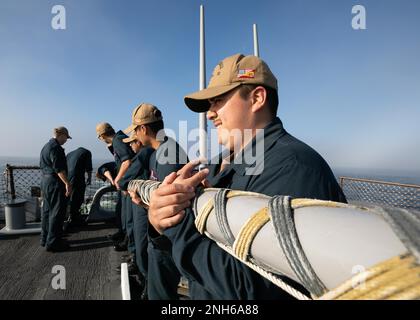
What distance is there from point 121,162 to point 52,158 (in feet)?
4.90

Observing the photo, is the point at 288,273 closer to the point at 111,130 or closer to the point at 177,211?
the point at 177,211

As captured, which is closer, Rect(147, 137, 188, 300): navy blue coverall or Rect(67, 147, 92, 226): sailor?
Rect(147, 137, 188, 300): navy blue coverall

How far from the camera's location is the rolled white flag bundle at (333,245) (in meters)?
0.38

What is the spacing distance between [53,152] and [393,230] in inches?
216

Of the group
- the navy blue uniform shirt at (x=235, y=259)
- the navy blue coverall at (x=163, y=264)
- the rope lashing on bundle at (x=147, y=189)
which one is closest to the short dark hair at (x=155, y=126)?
the navy blue coverall at (x=163, y=264)

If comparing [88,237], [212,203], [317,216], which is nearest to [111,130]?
[88,237]

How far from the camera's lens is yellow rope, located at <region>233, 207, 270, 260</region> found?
1.96ft

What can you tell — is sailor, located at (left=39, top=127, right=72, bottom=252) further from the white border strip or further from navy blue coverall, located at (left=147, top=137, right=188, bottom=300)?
navy blue coverall, located at (left=147, top=137, right=188, bottom=300)

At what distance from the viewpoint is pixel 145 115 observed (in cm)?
333

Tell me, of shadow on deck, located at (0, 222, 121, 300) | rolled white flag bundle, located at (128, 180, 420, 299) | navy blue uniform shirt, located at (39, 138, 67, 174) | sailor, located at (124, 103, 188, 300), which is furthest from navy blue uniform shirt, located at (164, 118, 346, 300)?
navy blue uniform shirt, located at (39, 138, 67, 174)

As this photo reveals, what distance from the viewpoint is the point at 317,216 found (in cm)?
50

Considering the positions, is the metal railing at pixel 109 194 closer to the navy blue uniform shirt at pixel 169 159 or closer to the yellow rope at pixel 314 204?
the navy blue uniform shirt at pixel 169 159

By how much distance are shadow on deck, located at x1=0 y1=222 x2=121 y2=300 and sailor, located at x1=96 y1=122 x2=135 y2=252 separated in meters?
0.32

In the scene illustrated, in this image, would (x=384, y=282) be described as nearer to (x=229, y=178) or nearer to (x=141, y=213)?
(x=229, y=178)
